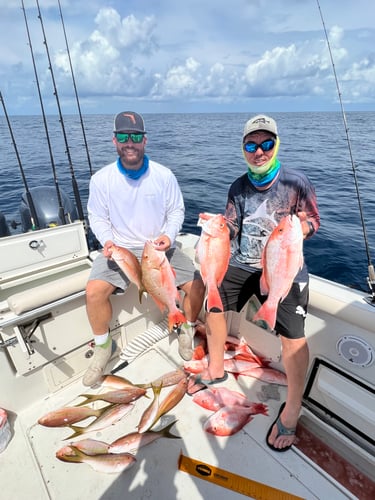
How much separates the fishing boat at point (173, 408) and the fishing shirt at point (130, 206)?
35cm

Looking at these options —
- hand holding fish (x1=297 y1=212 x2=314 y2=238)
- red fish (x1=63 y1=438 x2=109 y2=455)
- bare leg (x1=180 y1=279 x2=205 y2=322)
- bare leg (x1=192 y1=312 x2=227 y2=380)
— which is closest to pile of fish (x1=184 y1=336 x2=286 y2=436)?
bare leg (x1=192 y1=312 x2=227 y2=380)

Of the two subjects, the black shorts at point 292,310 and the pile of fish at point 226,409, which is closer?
the black shorts at point 292,310

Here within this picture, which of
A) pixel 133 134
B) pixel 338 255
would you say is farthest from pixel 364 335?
pixel 338 255

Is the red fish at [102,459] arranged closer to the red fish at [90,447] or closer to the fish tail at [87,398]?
the red fish at [90,447]

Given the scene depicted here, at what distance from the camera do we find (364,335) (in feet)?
6.63

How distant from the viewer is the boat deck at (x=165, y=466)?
192 cm

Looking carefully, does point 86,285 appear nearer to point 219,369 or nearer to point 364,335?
point 219,369

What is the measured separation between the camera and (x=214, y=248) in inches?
72.4

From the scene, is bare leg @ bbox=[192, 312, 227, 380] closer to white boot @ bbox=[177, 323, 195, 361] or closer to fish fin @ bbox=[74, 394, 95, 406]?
white boot @ bbox=[177, 323, 195, 361]

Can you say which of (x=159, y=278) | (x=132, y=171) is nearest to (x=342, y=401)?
(x=159, y=278)

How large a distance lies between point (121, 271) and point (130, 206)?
0.65 metres

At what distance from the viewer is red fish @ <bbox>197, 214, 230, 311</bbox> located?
5.98 ft

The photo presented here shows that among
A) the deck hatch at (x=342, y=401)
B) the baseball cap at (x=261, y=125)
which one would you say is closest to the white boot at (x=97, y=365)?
the deck hatch at (x=342, y=401)

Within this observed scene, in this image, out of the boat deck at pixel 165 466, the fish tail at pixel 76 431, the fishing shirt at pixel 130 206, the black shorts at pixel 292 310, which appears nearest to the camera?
the boat deck at pixel 165 466
